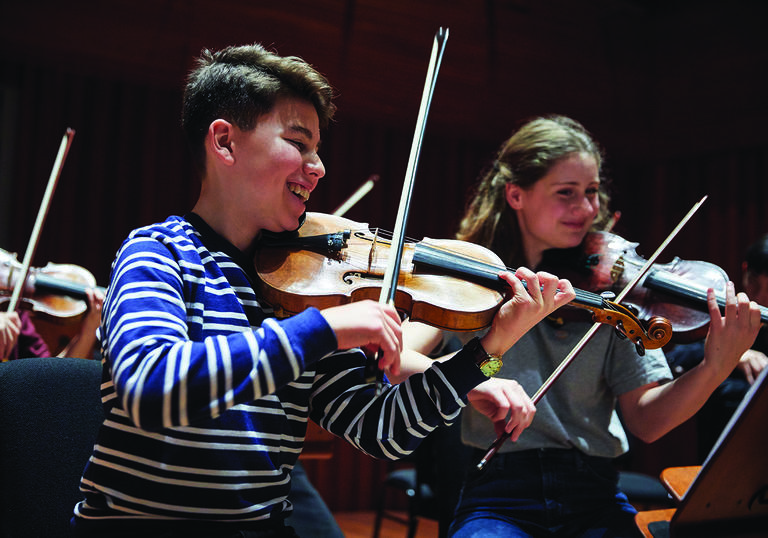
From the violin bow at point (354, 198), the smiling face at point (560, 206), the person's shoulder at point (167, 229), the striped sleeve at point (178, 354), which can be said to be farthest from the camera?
the violin bow at point (354, 198)

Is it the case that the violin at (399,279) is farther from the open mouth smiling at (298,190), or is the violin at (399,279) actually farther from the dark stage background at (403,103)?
the dark stage background at (403,103)

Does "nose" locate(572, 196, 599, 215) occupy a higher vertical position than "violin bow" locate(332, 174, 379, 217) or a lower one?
higher

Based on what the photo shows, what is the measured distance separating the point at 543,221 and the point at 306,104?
683 mm

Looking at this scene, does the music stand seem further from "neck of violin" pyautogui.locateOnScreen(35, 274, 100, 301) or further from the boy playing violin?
"neck of violin" pyautogui.locateOnScreen(35, 274, 100, 301)

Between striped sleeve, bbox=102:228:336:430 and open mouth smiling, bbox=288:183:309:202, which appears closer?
striped sleeve, bbox=102:228:336:430

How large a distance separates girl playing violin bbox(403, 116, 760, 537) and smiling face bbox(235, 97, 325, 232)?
0.40 metres

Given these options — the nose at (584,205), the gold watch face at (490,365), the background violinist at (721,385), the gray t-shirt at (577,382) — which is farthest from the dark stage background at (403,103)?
the gold watch face at (490,365)

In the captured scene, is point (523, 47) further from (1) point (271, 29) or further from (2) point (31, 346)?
(2) point (31, 346)

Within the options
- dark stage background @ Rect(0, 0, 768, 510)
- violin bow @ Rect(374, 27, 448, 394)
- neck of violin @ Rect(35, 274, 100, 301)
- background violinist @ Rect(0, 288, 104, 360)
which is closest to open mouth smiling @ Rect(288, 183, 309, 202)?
violin bow @ Rect(374, 27, 448, 394)

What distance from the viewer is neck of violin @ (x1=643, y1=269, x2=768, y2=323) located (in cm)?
152

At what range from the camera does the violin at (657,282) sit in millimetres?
1527

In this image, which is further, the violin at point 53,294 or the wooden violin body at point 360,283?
the violin at point 53,294

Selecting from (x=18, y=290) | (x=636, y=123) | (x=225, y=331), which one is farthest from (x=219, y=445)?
(x=636, y=123)

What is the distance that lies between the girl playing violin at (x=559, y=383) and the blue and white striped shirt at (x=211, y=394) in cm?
17
